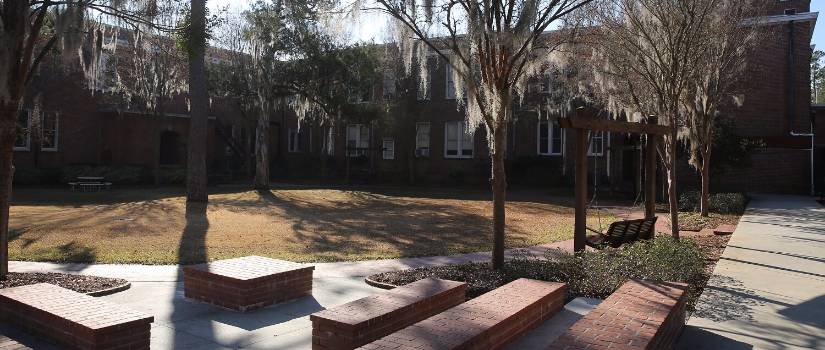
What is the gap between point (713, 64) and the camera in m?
12.2

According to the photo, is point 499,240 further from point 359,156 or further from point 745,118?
point 359,156

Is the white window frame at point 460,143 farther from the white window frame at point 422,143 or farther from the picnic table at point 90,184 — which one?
the picnic table at point 90,184

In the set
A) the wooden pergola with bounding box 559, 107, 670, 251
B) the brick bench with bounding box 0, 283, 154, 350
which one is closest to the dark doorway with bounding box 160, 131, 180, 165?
the wooden pergola with bounding box 559, 107, 670, 251

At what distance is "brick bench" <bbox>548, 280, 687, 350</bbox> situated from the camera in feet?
Result: 12.8

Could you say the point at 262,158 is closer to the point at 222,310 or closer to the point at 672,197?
the point at 672,197

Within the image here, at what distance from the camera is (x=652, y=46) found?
9695 mm

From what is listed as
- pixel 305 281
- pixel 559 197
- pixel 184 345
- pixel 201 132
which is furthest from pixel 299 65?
pixel 184 345

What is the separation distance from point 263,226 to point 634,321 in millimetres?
10309

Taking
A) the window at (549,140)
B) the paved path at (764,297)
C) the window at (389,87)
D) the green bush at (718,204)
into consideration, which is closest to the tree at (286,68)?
the window at (389,87)

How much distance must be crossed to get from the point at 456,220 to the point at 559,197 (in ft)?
29.9

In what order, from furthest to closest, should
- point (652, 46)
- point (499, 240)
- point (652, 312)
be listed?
point (652, 46), point (499, 240), point (652, 312)

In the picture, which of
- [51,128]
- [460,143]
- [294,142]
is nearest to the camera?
[51,128]

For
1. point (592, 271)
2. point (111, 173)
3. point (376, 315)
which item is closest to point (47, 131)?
point (111, 173)

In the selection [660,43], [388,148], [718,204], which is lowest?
[718,204]
